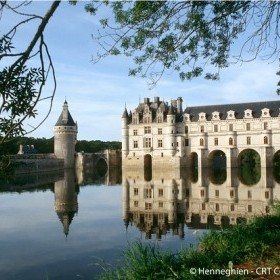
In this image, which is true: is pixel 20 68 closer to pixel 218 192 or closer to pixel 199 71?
pixel 199 71

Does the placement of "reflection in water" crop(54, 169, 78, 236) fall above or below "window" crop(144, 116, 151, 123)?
below

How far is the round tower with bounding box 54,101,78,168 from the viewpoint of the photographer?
165 ft

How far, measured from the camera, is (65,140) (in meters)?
50.3

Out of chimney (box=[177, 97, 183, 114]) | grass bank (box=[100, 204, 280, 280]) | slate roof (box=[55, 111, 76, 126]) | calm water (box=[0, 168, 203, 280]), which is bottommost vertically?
calm water (box=[0, 168, 203, 280])

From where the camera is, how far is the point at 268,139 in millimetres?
38812

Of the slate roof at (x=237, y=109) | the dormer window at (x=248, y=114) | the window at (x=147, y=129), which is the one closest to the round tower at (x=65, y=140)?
the window at (x=147, y=129)

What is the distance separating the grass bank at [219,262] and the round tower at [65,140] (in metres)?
44.8

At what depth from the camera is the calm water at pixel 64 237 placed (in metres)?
8.46

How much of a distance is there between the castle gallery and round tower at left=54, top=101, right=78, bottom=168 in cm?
817

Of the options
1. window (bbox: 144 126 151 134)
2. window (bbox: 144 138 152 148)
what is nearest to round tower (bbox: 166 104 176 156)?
window (bbox: 144 138 152 148)

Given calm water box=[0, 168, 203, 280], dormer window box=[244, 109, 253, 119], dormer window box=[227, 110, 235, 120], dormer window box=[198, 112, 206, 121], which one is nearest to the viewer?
calm water box=[0, 168, 203, 280]

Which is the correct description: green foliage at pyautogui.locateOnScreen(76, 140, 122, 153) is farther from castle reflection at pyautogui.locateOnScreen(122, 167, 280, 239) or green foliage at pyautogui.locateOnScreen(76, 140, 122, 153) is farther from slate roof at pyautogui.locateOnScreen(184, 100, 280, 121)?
castle reflection at pyautogui.locateOnScreen(122, 167, 280, 239)

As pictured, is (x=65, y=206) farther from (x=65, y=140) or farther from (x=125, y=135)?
(x=65, y=140)

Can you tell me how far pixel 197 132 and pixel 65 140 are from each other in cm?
1780
